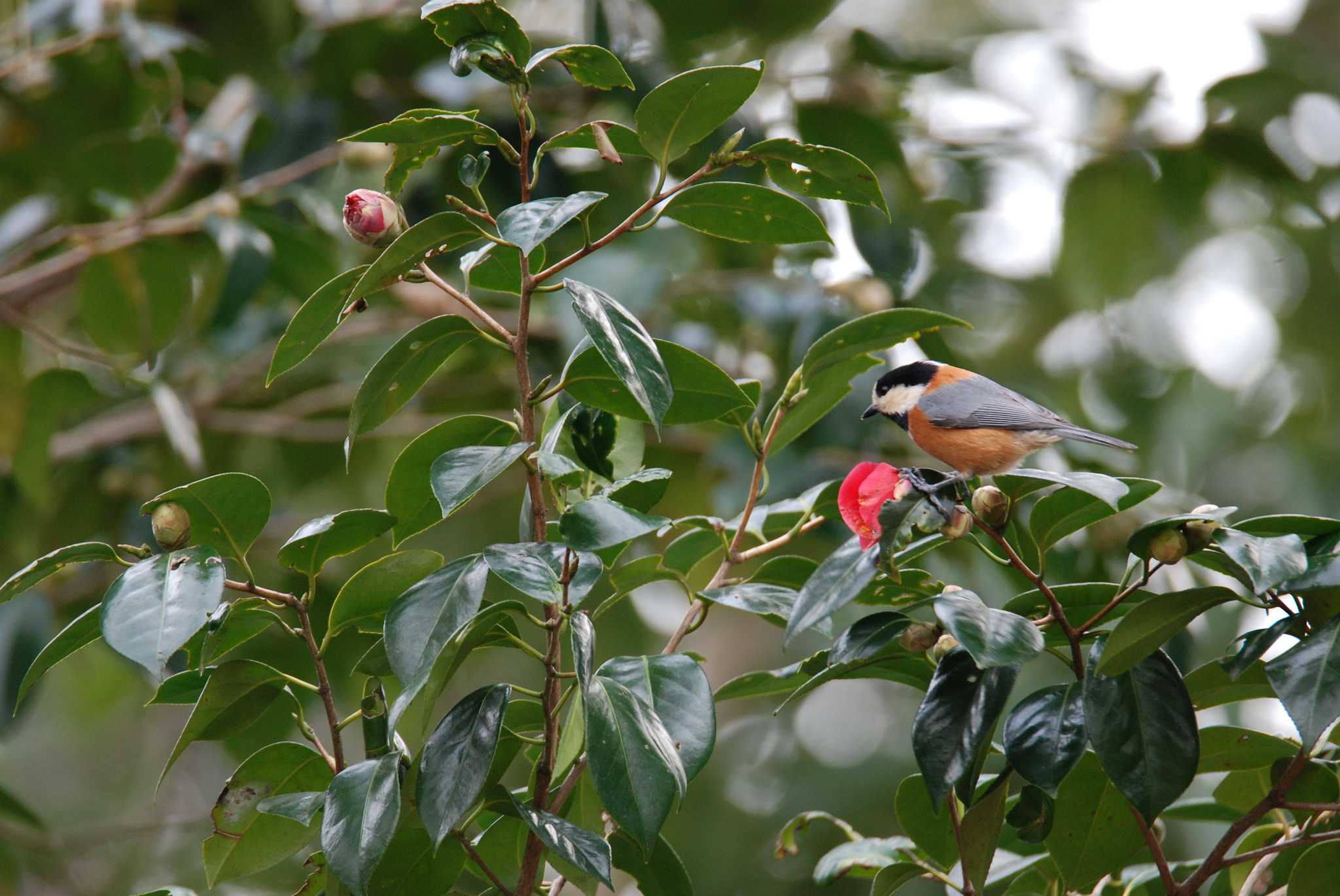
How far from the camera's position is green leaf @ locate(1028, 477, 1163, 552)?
3.91 feet

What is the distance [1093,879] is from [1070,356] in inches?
198

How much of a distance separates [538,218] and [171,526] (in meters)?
0.45

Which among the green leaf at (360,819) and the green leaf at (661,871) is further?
the green leaf at (661,871)

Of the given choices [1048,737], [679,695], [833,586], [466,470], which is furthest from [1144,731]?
[466,470]

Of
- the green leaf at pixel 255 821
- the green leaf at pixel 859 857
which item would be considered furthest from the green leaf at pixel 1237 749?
the green leaf at pixel 255 821

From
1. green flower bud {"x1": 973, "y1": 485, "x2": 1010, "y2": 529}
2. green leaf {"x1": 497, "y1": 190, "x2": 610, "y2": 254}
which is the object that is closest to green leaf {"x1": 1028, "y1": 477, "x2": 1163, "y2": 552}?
green flower bud {"x1": 973, "y1": 485, "x2": 1010, "y2": 529}

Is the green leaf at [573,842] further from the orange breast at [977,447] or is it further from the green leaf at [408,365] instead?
the orange breast at [977,447]

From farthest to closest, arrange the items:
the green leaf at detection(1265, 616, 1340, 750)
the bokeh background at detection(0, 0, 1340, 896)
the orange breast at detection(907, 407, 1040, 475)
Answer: the bokeh background at detection(0, 0, 1340, 896), the orange breast at detection(907, 407, 1040, 475), the green leaf at detection(1265, 616, 1340, 750)

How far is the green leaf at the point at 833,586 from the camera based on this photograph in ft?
3.43

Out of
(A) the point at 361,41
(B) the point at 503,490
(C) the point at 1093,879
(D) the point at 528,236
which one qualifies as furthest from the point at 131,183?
(C) the point at 1093,879

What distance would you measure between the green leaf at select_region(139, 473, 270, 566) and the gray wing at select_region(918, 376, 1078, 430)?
1.09 metres

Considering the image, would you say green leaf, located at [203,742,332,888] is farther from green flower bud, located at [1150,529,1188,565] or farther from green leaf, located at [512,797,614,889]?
green flower bud, located at [1150,529,1188,565]

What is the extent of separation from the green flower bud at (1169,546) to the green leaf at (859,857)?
50 centimetres

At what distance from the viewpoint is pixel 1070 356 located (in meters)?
5.98
